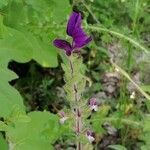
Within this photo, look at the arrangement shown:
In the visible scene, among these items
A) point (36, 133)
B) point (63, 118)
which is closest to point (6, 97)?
point (36, 133)

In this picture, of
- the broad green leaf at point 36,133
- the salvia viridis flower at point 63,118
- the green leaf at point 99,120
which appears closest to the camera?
the salvia viridis flower at point 63,118

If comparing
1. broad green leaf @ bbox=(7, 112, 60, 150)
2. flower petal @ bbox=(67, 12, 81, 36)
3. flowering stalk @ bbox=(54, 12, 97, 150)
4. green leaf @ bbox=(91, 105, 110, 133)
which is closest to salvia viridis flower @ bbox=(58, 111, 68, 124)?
flowering stalk @ bbox=(54, 12, 97, 150)

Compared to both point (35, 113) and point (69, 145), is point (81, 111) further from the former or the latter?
point (69, 145)

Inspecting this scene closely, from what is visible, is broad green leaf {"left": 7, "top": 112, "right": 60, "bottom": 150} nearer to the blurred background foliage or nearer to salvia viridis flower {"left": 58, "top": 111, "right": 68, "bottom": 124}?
the blurred background foliage

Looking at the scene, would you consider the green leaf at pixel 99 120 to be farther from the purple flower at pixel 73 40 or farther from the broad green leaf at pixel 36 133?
the purple flower at pixel 73 40

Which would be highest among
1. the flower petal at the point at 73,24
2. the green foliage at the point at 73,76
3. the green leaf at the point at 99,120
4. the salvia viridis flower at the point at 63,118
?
the flower petal at the point at 73,24

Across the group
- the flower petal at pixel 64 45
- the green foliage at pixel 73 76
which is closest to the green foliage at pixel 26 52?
the green foliage at pixel 73 76

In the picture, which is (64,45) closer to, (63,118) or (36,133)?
(63,118)
